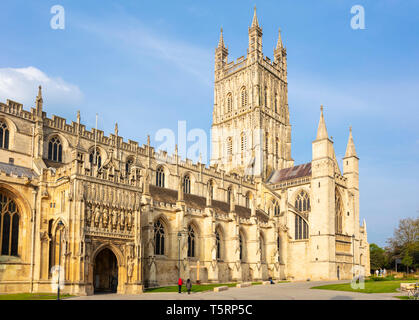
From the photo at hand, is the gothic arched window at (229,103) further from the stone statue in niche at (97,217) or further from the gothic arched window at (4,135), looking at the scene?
A: the stone statue in niche at (97,217)

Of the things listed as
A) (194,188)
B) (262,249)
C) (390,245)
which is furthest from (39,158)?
(390,245)

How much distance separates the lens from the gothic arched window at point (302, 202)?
62.3 m

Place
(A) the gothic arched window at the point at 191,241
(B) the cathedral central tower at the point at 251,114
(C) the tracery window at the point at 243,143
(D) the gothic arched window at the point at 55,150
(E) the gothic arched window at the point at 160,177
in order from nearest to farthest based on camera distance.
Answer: (D) the gothic arched window at the point at 55,150
(A) the gothic arched window at the point at 191,241
(E) the gothic arched window at the point at 160,177
(B) the cathedral central tower at the point at 251,114
(C) the tracery window at the point at 243,143

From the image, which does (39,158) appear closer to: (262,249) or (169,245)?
(169,245)

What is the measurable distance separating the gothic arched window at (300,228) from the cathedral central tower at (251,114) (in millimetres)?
14479

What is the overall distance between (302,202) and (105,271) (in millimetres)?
34714

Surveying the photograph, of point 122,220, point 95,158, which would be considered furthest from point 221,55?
point 122,220

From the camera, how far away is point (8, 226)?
32125 millimetres

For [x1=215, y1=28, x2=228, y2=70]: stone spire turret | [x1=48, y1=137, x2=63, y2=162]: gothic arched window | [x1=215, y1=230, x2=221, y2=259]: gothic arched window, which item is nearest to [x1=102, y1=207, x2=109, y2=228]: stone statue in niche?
[x1=48, y1=137, x2=63, y2=162]: gothic arched window

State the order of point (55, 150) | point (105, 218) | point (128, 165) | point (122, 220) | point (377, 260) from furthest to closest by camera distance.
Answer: point (377, 260) < point (128, 165) < point (55, 150) < point (122, 220) < point (105, 218)

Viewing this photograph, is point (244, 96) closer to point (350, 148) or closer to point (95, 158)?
point (350, 148)

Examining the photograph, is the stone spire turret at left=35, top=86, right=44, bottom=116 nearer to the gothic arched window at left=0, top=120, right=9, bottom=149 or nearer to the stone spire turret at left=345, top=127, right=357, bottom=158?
the gothic arched window at left=0, top=120, right=9, bottom=149

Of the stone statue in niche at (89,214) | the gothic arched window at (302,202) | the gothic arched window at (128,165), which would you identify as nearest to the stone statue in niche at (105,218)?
the stone statue in niche at (89,214)

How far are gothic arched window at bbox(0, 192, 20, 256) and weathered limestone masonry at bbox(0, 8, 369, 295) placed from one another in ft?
0.25
